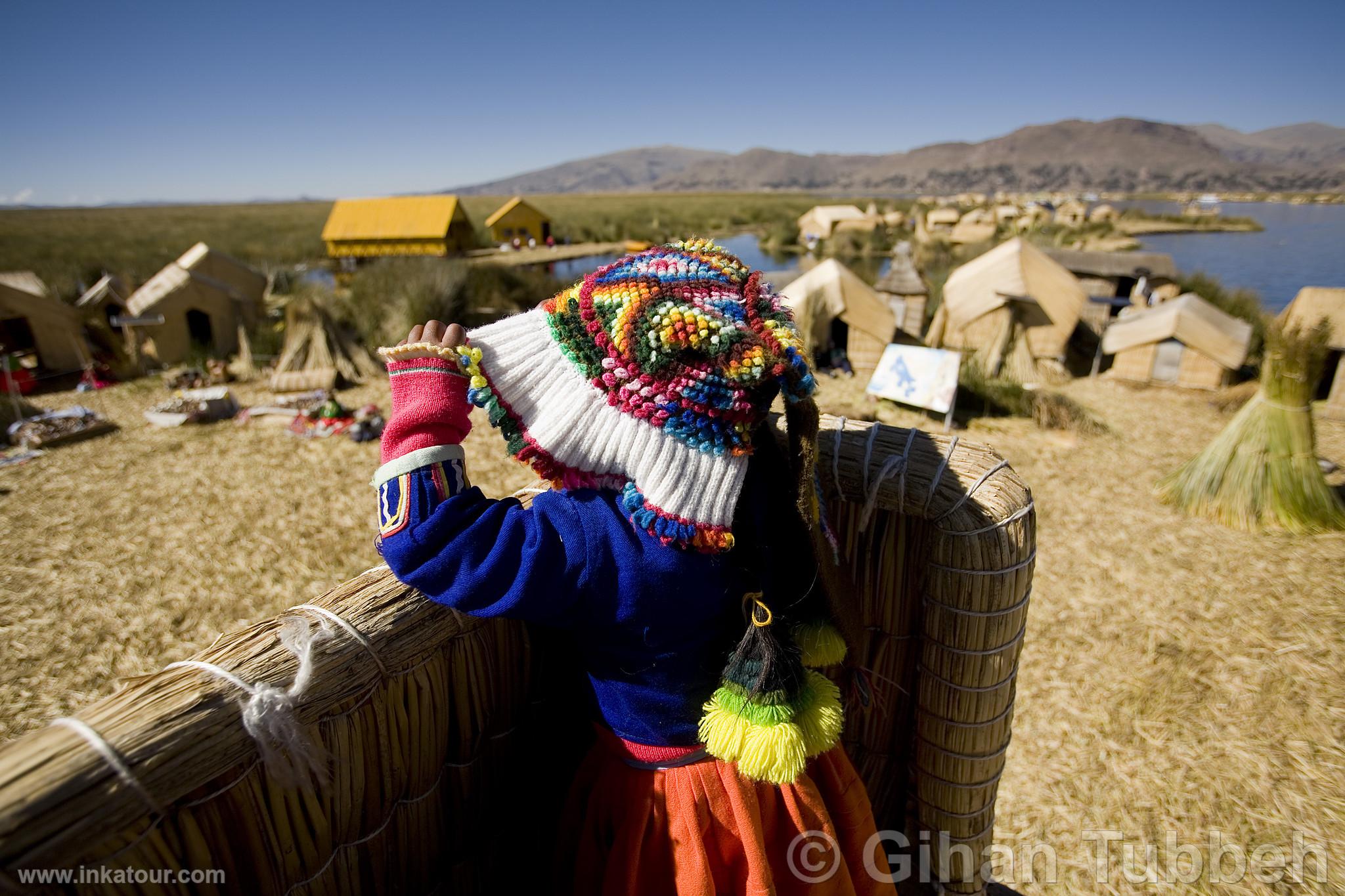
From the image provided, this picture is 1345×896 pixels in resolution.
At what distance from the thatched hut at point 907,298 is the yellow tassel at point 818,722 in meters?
9.61

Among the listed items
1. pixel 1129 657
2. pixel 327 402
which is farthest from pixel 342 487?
pixel 1129 657

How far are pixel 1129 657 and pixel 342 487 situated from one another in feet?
19.7

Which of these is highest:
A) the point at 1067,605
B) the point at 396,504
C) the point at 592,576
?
the point at 396,504

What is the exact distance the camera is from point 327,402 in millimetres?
7672

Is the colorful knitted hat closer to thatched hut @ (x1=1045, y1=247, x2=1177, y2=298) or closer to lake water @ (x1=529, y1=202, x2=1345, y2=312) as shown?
lake water @ (x1=529, y1=202, x2=1345, y2=312)

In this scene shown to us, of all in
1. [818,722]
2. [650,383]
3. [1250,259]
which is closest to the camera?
[650,383]

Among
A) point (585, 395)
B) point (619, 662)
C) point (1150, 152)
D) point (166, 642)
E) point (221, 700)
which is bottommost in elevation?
point (166, 642)

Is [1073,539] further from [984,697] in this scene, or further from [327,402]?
[327,402]

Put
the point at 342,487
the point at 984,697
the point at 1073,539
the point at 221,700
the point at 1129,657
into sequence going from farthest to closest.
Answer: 1. the point at 342,487
2. the point at 1073,539
3. the point at 1129,657
4. the point at 984,697
5. the point at 221,700

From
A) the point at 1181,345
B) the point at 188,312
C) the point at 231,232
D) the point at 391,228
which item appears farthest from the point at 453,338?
the point at 231,232

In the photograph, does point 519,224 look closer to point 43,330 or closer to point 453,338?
point 43,330

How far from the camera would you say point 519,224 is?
2759 centimetres

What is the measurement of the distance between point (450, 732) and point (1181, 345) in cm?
1010

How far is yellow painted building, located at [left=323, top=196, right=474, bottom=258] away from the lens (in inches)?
725
